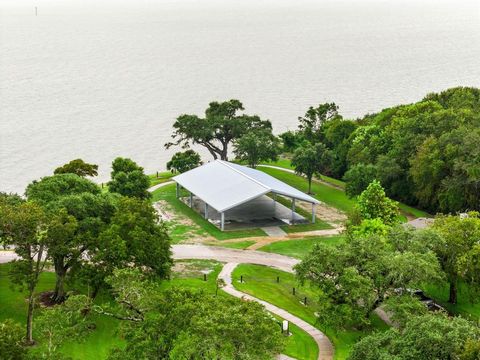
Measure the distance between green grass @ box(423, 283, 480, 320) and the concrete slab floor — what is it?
915 inches

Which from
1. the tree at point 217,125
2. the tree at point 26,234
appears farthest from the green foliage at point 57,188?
the tree at point 217,125

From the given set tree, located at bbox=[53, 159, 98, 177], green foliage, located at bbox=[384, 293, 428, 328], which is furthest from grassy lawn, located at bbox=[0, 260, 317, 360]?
tree, located at bbox=[53, 159, 98, 177]

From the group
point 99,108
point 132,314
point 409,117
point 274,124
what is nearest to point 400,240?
point 132,314

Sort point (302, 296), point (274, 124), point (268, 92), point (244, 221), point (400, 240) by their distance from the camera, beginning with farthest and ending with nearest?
point (268, 92) → point (274, 124) → point (244, 221) → point (302, 296) → point (400, 240)

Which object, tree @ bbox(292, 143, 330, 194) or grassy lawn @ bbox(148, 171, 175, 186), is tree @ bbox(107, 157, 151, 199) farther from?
tree @ bbox(292, 143, 330, 194)

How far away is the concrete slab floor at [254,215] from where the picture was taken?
79812mm

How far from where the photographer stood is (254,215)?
82688 mm

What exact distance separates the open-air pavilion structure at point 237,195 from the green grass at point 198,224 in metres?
1.08

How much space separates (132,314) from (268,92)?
139m

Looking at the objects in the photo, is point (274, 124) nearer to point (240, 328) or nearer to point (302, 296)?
point (302, 296)

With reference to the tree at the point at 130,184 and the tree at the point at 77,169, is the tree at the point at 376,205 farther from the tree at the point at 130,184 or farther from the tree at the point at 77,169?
the tree at the point at 77,169

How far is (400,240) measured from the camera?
54.7m

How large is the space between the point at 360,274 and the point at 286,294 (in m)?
9.64

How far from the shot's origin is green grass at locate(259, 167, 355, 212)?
89.2 metres
